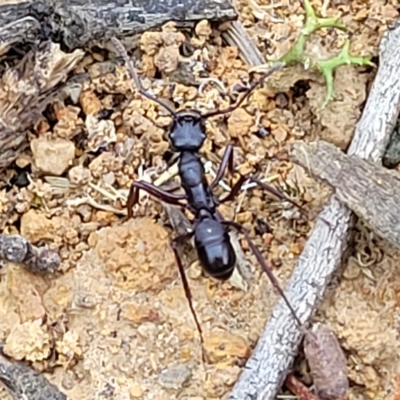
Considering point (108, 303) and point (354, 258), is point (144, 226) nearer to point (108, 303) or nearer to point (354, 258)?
point (108, 303)

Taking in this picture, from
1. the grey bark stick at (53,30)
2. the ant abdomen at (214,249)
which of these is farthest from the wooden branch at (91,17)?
the ant abdomen at (214,249)

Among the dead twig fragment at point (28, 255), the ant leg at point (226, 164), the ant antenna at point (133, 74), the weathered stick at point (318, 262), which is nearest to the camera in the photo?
the weathered stick at point (318, 262)

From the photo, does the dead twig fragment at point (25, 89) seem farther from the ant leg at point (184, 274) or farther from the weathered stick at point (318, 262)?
the weathered stick at point (318, 262)

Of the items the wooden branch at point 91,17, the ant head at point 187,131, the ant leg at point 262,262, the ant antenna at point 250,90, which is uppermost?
the wooden branch at point 91,17

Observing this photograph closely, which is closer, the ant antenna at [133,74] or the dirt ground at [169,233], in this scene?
the dirt ground at [169,233]

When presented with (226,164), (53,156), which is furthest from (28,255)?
(226,164)

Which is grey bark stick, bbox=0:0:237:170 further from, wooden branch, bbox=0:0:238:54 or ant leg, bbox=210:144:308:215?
ant leg, bbox=210:144:308:215

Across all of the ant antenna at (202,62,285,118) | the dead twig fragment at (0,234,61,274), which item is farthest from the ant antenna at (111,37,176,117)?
the dead twig fragment at (0,234,61,274)
